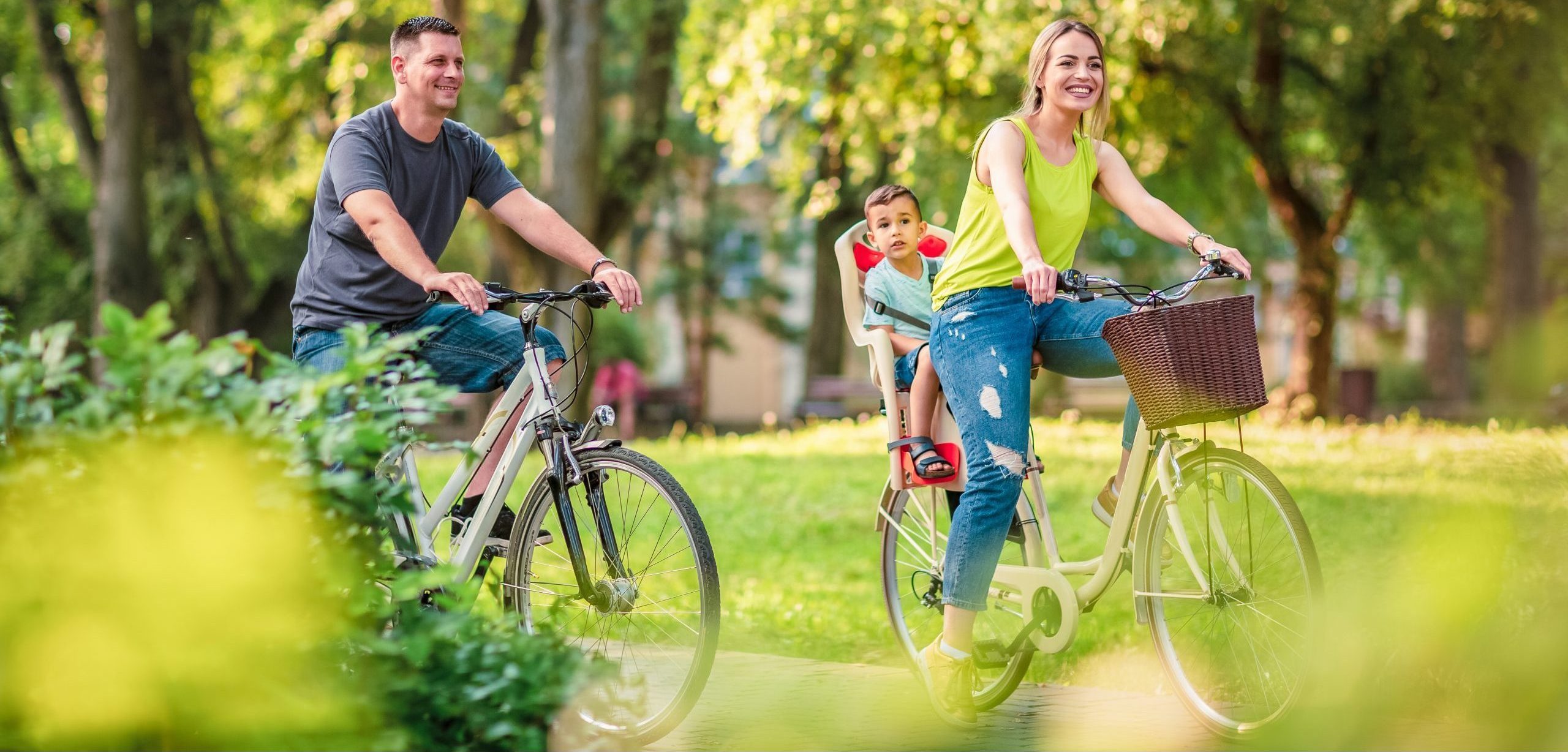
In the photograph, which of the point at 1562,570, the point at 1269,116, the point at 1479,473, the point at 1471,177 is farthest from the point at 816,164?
the point at 1562,570

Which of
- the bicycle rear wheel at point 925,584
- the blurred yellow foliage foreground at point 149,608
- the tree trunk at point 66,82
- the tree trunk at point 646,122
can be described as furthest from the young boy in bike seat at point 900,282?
the tree trunk at point 66,82

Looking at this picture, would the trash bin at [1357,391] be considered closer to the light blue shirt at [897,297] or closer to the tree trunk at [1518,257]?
the tree trunk at [1518,257]

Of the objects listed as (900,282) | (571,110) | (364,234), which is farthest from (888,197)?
(571,110)

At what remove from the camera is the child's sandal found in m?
4.59

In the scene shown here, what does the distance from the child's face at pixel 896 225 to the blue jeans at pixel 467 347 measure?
1.12m

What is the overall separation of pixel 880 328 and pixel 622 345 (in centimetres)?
2921

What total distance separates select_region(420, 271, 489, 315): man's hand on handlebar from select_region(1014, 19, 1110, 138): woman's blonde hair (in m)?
1.56

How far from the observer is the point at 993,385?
4188mm

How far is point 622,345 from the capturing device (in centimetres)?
3381

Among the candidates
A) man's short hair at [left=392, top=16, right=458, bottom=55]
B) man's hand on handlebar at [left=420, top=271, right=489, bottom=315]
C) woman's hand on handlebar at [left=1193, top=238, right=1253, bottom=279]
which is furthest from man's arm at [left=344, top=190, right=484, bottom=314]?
woman's hand on handlebar at [left=1193, top=238, right=1253, bottom=279]

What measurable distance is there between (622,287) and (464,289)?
458mm

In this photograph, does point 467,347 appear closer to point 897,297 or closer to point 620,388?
point 897,297

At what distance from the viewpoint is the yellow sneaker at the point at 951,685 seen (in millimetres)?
4301

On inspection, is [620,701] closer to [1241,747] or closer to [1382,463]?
[1241,747]
